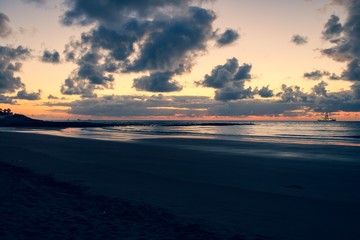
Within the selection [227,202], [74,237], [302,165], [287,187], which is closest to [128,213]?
[74,237]

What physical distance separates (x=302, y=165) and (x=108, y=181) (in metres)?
11.5

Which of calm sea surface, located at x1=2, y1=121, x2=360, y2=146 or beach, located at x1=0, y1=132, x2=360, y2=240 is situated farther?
calm sea surface, located at x1=2, y1=121, x2=360, y2=146

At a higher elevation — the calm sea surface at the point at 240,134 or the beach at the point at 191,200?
the calm sea surface at the point at 240,134

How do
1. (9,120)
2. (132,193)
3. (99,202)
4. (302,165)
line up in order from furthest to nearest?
1. (9,120)
2. (302,165)
3. (132,193)
4. (99,202)

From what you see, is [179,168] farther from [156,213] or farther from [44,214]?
[44,214]

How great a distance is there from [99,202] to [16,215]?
263cm

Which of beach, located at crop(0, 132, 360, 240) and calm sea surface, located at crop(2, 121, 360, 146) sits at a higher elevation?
calm sea surface, located at crop(2, 121, 360, 146)

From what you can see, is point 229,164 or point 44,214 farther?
point 229,164

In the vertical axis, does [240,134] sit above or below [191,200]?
above

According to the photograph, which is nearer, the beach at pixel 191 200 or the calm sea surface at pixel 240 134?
the beach at pixel 191 200

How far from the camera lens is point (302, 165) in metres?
19.8

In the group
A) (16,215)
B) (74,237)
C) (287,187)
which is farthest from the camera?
(287,187)

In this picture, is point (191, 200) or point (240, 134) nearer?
point (191, 200)

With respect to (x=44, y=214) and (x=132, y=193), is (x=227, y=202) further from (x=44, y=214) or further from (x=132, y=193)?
(x=44, y=214)
